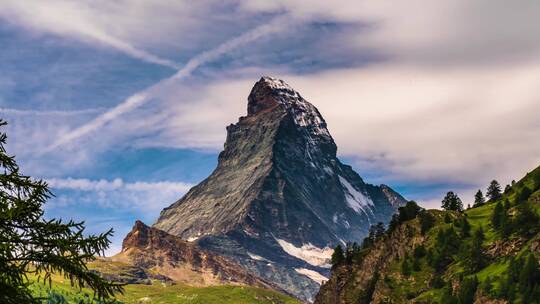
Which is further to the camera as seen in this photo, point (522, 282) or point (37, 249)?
point (522, 282)

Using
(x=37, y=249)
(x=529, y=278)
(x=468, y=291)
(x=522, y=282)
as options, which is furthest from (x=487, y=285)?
(x=37, y=249)

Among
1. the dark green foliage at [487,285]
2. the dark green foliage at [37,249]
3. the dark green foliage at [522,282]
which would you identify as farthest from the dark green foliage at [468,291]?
the dark green foliage at [37,249]

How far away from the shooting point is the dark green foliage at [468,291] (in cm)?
19462

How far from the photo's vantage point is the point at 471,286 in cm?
19588

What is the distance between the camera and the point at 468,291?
195 metres

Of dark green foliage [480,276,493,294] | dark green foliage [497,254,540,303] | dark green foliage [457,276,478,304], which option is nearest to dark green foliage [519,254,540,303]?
dark green foliage [497,254,540,303]

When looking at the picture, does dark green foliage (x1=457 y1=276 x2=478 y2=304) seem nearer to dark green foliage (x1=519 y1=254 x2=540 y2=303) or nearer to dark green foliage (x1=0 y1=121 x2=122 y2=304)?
dark green foliage (x1=519 y1=254 x2=540 y2=303)

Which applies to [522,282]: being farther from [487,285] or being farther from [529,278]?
[487,285]

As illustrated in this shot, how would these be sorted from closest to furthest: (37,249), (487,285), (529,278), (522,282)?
1. (37,249)
2. (529,278)
3. (522,282)
4. (487,285)

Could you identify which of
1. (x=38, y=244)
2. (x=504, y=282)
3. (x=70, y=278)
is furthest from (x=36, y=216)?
(x=504, y=282)

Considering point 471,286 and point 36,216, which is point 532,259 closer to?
point 471,286

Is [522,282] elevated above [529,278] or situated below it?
below

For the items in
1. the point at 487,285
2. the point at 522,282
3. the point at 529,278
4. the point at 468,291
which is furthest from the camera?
the point at 468,291

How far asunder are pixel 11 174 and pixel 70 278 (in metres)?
4.68
